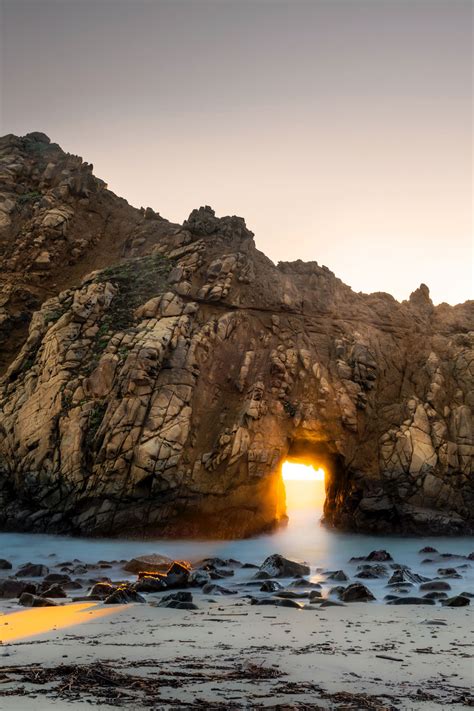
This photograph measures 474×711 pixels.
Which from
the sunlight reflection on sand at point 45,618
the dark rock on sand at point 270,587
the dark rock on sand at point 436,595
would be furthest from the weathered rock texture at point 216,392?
the sunlight reflection on sand at point 45,618

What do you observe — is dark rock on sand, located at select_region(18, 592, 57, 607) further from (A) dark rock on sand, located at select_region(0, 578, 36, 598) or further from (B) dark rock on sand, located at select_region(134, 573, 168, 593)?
(B) dark rock on sand, located at select_region(134, 573, 168, 593)

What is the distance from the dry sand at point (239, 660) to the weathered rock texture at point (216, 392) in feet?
42.5

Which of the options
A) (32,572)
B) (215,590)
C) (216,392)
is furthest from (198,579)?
(216,392)

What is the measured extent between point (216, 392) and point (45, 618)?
52.9 feet

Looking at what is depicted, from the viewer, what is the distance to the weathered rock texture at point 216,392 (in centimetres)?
2253

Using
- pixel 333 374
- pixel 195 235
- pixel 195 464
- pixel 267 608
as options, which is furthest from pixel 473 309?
pixel 267 608

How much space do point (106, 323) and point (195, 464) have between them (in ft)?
26.0

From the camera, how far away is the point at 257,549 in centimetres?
2138

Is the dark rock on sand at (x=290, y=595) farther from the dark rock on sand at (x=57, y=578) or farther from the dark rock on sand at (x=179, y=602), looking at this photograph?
the dark rock on sand at (x=57, y=578)

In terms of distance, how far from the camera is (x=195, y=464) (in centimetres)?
2275

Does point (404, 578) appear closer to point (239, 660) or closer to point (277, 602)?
point (277, 602)

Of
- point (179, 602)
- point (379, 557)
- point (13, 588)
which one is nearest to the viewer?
point (179, 602)

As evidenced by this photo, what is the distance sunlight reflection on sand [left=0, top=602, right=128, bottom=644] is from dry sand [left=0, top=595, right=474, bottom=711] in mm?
30

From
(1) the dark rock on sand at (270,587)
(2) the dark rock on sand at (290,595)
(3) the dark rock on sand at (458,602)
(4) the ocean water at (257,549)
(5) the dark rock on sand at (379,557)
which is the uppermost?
(3) the dark rock on sand at (458,602)
